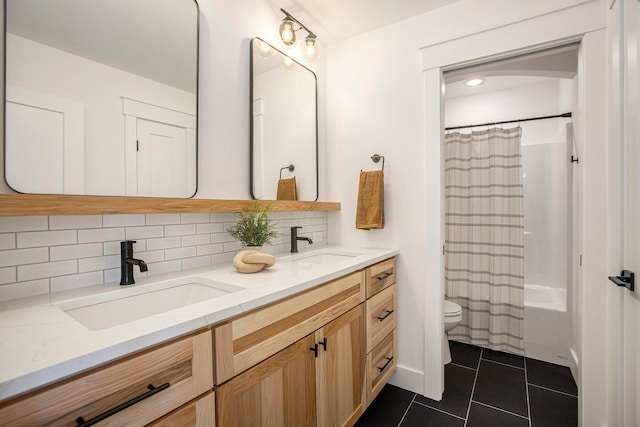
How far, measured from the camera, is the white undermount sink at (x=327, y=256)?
6.34 ft

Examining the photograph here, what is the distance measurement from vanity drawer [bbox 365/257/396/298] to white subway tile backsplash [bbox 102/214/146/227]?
1122 mm

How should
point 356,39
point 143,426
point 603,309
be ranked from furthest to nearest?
point 356,39
point 603,309
point 143,426

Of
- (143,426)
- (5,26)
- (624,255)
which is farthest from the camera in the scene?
(624,255)

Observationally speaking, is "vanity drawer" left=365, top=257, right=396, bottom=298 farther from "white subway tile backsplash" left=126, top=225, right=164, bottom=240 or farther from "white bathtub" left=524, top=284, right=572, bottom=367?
"white bathtub" left=524, top=284, right=572, bottom=367

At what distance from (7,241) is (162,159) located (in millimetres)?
571

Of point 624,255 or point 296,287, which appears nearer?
point 296,287

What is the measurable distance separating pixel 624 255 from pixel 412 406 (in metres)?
1.37

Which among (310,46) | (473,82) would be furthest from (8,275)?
(473,82)

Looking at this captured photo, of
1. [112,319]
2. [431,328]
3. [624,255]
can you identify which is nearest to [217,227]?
[112,319]

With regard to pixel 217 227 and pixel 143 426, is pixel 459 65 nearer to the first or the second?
pixel 217 227

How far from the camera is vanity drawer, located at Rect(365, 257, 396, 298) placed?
66.5 inches

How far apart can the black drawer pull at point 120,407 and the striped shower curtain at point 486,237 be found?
8.80ft

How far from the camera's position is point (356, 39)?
224cm

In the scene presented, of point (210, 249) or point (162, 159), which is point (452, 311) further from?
point (162, 159)
